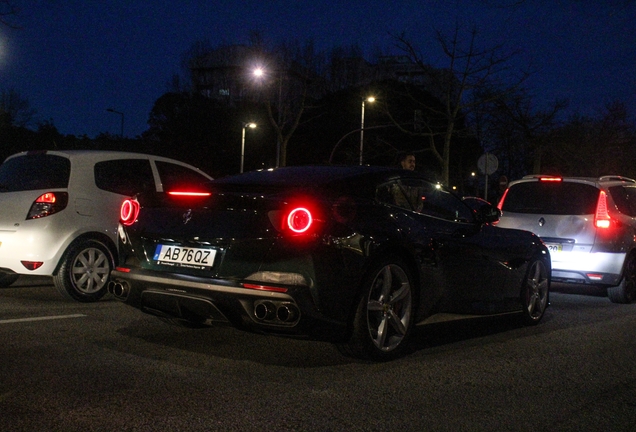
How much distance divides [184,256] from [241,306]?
624mm

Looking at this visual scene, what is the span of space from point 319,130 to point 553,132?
31.0m

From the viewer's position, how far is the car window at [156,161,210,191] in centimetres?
911

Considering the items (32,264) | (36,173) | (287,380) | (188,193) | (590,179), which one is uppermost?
(590,179)

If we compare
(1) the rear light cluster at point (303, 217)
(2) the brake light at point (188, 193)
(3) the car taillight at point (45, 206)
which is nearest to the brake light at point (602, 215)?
(1) the rear light cluster at point (303, 217)

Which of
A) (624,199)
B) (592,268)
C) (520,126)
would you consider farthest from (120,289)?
(520,126)

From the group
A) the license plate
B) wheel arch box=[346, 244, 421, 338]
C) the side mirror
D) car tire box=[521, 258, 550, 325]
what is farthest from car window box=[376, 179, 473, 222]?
the license plate

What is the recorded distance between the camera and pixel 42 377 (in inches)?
181

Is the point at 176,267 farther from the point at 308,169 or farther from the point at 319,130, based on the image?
the point at 319,130

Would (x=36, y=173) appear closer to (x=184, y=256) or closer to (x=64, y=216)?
(x=64, y=216)

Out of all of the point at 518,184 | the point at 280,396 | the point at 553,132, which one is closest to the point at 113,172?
the point at 280,396

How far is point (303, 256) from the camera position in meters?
4.80

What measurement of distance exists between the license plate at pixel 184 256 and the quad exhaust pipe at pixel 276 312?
0.49 m

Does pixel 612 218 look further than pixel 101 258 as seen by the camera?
Yes

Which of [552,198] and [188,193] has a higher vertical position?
[552,198]
